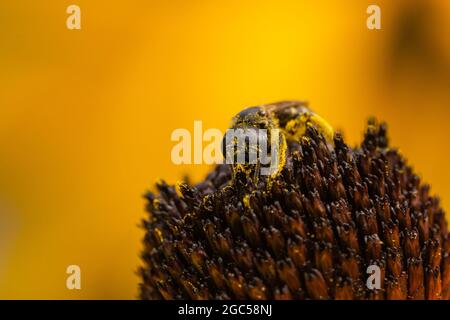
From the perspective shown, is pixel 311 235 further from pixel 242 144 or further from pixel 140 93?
pixel 140 93

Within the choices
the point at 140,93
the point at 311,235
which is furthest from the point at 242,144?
the point at 140,93

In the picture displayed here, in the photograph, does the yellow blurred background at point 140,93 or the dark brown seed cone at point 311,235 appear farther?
the yellow blurred background at point 140,93

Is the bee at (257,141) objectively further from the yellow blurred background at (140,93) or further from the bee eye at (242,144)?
the yellow blurred background at (140,93)

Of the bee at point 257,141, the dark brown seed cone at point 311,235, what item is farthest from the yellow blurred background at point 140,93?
the bee at point 257,141

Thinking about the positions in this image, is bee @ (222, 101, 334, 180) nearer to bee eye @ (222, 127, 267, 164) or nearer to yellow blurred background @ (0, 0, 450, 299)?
bee eye @ (222, 127, 267, 164)

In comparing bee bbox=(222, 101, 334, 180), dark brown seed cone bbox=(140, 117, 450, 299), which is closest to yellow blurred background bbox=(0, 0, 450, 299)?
dark brown seed cone bbox=(140, 117, 450, 299)

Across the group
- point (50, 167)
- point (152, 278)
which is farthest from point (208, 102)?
point (152, 278)
